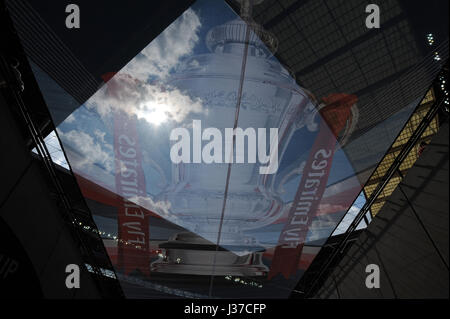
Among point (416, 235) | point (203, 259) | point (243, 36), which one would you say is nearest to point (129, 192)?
point (203, 259)

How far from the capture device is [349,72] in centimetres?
323

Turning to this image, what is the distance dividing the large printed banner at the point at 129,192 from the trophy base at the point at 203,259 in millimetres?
400

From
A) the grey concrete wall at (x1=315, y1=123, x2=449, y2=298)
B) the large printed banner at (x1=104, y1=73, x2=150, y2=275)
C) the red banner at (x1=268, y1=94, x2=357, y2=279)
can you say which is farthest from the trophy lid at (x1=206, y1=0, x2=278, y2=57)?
the grey concrete wall at (x1=315, y1=123, x2=449, y2=298)

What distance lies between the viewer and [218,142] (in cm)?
388

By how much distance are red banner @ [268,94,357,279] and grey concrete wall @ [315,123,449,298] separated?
3.13 ft

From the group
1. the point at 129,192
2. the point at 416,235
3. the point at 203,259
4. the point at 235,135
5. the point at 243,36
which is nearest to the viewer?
the point at 243,36

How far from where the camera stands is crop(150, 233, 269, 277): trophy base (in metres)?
5.39

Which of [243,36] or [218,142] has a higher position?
[243,36]

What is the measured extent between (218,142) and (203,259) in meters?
2.91

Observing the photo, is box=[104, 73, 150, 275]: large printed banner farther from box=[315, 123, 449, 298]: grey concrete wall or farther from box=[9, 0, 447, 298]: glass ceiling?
box=[315, 123, 449, 298]: grey concrete wall

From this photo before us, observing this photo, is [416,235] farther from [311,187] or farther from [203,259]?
[203,259]

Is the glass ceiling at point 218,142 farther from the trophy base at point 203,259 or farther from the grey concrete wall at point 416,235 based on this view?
the grey concrete wall at point 416,235

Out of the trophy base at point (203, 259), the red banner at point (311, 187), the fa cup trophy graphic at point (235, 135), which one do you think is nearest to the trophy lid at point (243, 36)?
the fa cup trophy graphic at point (235, 135)

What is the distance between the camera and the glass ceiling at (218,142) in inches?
125
